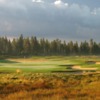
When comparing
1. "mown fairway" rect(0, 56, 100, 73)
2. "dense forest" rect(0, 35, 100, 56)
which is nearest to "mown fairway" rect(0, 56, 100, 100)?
"mown fairway" rect(0, 56, 100, 73)

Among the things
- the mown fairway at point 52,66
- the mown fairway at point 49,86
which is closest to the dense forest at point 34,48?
the mown fairway at point 52,66

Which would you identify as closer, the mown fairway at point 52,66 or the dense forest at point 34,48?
the mown fairway at point 52,66

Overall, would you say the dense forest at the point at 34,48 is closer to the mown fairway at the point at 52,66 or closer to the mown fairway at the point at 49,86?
the mown fairway at the point at 52,66

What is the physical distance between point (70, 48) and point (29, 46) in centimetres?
2812

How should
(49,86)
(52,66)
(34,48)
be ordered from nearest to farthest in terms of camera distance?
(49,86) → (52,66) → (34,48)

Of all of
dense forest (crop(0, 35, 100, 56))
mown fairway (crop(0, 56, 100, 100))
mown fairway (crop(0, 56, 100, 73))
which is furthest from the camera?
dense forest (crop(0, 35, 100, 56))

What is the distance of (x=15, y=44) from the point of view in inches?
7062

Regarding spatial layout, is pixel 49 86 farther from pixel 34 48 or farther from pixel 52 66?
pixel 34 48

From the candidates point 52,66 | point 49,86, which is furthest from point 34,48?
point 49,86

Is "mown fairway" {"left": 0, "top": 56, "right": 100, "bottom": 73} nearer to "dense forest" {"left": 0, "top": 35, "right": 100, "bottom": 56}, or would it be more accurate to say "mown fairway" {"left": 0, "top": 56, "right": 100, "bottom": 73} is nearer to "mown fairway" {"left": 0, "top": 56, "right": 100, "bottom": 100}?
"mown fairway" {"left": 0, "top": 56, "right": 100, "bottom": 100}

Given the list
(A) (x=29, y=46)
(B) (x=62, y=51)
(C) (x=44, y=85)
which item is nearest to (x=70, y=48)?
(B) (x=62, y=51)

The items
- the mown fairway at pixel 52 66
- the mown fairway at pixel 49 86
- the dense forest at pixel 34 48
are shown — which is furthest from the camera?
the dense forest at pixel 34 48

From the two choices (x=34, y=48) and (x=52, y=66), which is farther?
(x=34, y=48)

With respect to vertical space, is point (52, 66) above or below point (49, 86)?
above
